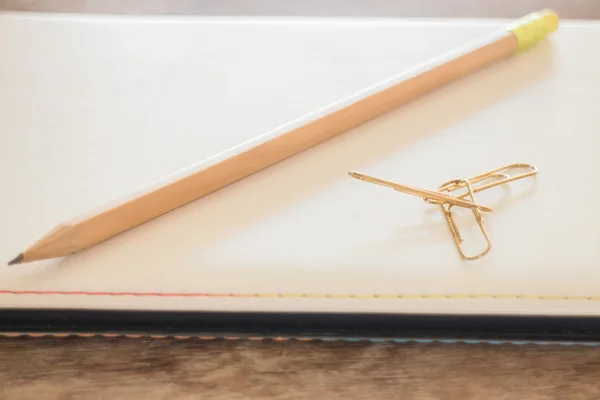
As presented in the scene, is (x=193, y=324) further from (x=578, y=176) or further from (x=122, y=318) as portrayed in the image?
(x=578, y=176)

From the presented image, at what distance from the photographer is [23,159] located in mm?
480

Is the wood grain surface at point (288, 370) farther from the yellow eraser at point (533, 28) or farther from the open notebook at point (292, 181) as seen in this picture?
the yellow eraser at point (533, 28)

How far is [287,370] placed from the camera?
479 millimetres

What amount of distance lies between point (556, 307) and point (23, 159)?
17.8 inches

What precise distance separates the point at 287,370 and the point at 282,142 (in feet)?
0.64

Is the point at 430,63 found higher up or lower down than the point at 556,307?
higher up

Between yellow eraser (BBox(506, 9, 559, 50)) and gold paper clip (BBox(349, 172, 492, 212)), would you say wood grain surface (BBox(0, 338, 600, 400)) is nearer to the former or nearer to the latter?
gold paper clip (BBox(349, 172, 492, 212))

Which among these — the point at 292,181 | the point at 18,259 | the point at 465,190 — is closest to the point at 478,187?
the point at 465,190

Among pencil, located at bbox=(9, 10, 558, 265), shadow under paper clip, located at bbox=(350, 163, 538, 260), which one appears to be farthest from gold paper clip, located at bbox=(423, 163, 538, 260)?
pencil, located at bbox=(9, 10, 558, 265)

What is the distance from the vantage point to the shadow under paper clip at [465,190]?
1.48 feet

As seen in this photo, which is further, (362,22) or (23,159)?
(362,22)

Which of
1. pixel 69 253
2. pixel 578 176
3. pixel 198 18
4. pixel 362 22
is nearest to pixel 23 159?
pixel 69 253

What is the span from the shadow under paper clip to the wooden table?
11cm

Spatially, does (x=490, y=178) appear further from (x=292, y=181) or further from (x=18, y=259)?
(x=18, y=259)
